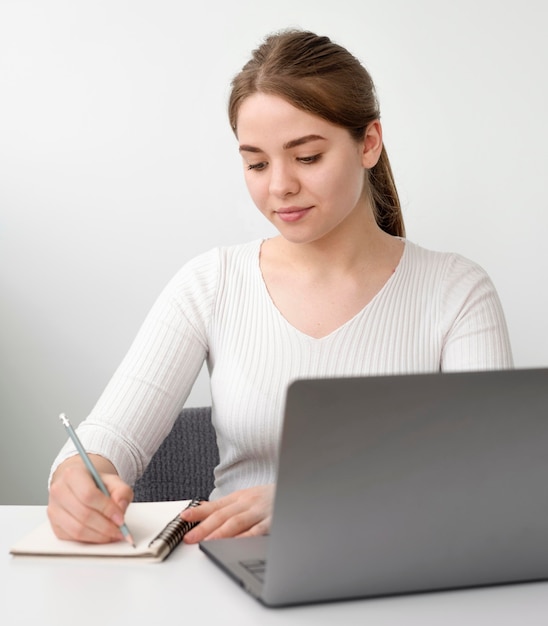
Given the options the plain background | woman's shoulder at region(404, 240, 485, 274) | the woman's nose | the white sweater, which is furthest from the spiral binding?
the plain background

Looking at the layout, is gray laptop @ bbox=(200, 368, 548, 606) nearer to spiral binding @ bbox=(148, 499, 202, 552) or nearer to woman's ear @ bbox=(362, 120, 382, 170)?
spiral binding @ bbox=(148, 499, 202, 552)

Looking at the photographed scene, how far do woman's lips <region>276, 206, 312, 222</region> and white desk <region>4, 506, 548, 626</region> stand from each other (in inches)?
25.1

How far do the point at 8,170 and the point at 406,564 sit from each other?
1.83 meters

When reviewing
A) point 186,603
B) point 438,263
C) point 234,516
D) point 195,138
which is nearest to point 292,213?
point 438,263

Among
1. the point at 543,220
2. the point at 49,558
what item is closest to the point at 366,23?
the point at 543,220

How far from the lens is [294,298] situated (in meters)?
1.67

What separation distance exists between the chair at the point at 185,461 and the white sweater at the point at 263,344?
0.58ft

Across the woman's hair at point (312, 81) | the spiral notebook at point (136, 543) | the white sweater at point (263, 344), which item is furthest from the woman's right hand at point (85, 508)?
the woman's hair at point (312, 81)

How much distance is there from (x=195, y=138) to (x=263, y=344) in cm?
93

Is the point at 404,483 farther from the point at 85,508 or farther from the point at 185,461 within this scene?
the point at 185,461

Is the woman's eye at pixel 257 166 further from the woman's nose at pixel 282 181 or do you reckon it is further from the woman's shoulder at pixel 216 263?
the woman's shoulder at pixel 216 263

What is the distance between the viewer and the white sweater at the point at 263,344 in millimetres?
1556

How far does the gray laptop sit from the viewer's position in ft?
2.55

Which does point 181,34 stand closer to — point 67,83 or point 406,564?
point 67,83
